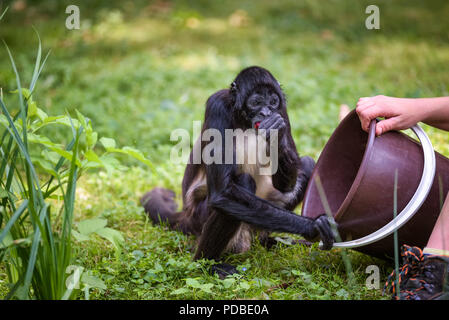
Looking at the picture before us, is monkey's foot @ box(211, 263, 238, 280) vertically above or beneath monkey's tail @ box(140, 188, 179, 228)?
beneath

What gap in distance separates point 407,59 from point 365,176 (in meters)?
5.53

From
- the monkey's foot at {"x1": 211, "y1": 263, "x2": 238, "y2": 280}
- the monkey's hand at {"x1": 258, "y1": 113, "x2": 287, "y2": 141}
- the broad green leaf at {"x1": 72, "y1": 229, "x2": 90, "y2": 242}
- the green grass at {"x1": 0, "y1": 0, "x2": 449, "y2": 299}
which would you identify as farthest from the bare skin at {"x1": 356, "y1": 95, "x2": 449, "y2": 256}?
the broad green leaf at {"x1": 72, "y1": 229, "x2": 90, "y2": 242}

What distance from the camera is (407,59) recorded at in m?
7.88

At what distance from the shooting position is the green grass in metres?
3.44

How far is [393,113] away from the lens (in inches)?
125

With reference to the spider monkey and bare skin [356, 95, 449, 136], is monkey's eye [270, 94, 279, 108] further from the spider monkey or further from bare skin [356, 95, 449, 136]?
bare skin [356, 95, 449, 136]

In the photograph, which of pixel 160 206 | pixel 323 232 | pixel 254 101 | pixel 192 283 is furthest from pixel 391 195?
pixel 160 206

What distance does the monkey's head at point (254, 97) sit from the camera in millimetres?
3682

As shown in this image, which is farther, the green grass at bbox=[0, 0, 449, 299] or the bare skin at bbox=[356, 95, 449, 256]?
the green grass at bbox=[0, 0, 449, 299]

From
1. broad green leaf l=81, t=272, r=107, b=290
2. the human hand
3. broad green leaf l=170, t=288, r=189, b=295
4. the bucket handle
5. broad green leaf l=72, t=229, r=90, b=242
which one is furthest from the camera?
the human hand

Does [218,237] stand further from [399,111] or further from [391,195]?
[399,111]

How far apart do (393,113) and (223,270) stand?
1.57 m

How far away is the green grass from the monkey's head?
825 millimetres

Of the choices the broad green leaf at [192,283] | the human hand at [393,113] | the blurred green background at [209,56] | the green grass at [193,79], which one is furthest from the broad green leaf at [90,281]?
the blurred green background at [209,56]
